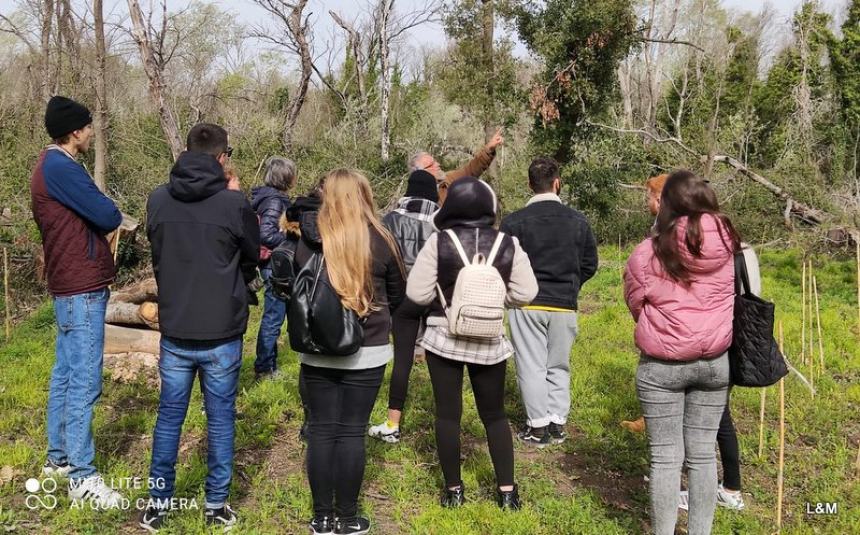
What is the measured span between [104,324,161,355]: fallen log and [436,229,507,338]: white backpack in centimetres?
432

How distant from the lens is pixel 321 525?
3137 millimetres

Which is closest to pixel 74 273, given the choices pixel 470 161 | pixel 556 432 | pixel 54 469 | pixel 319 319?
pixel 54 469

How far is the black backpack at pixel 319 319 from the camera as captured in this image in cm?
291

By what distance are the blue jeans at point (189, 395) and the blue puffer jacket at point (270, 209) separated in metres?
1.99

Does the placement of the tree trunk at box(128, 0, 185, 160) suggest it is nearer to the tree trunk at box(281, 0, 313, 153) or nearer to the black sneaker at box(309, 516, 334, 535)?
the tree trunk at box(281, 0, 313, 153)

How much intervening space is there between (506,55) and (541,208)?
37.2ft

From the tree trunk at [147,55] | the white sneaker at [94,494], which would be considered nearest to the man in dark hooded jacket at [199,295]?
the white sneaker at [94,494]

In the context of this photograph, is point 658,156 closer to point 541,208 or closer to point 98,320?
point 541,208

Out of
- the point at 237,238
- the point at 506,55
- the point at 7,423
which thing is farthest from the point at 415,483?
the point at 506,55

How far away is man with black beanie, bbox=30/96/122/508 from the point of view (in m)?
3.35

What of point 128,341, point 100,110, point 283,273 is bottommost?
point 128,341

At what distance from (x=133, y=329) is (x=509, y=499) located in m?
4.60

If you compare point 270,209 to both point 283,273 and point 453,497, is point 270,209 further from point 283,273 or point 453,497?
point 453,497

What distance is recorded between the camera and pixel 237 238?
3.12 m
